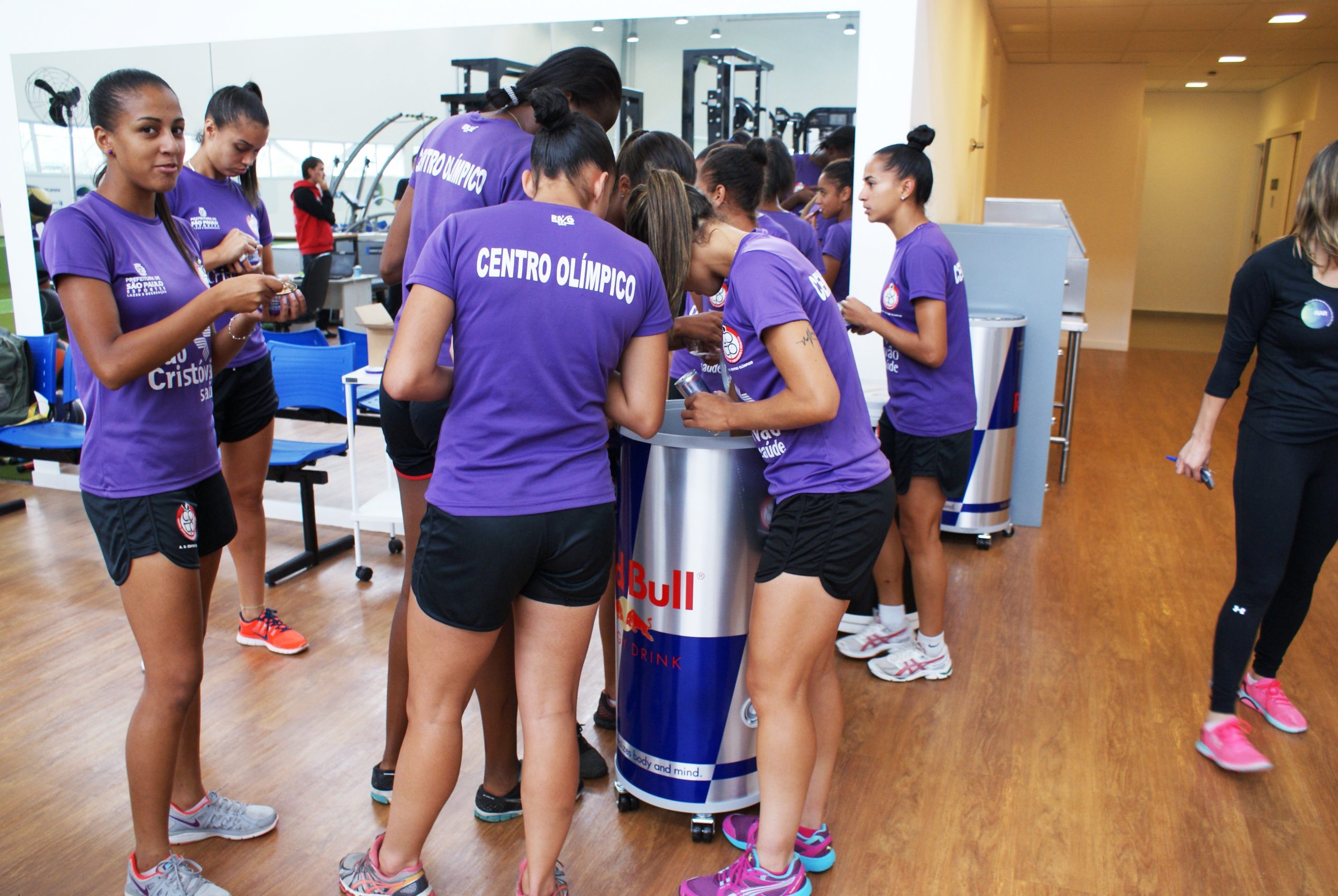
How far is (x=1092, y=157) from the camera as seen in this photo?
10789mm

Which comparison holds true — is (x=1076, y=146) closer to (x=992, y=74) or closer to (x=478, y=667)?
(x=992, y=74)

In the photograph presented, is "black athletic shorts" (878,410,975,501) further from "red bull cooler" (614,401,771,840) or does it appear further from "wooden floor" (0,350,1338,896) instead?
"red bull cooler" (614,401,771,840)

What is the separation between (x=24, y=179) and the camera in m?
4.86

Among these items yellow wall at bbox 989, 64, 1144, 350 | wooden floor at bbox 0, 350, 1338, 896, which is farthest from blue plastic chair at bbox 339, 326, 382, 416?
yellow wall at bbox 989, 64, 1144, 350

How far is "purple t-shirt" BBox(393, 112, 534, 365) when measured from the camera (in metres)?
2.11

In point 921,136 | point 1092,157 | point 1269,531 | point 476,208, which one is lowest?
point 1269,531

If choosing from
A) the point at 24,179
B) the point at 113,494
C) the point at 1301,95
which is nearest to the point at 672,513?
the point at 113,494

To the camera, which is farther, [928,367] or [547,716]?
[928,367]

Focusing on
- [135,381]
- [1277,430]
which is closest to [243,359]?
[135,381]

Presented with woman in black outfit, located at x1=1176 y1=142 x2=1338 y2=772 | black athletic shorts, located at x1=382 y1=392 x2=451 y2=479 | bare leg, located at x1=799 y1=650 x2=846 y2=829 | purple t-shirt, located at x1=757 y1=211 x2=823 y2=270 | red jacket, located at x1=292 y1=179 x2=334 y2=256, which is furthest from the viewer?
red jacket, located at x1=292 y1=179 x2=334 y2=256

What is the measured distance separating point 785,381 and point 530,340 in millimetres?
536

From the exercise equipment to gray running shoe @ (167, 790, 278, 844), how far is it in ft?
10.2

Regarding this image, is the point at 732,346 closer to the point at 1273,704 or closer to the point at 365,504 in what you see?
the point at 1273,704

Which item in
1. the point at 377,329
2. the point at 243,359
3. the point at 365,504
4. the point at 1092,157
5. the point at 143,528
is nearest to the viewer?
the point at 143,528
